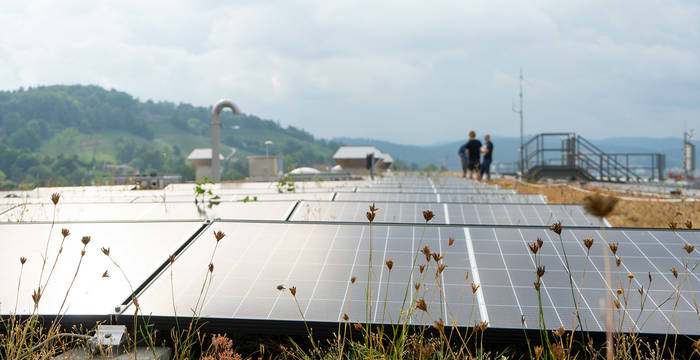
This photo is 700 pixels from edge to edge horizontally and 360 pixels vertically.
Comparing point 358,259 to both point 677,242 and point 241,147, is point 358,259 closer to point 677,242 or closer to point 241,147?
point 677,242

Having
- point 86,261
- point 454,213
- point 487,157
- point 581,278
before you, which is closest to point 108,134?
point 487,157

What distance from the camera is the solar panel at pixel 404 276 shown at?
9.64ft

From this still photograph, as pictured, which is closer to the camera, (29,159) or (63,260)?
(63,260)

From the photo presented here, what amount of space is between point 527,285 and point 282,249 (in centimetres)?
173

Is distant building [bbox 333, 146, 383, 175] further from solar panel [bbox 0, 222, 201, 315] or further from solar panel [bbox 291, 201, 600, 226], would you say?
solar panel [bbox 0, 222, 201, 315]

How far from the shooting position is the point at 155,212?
729 centimetres

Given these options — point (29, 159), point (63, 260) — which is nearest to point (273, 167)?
point (63, 260)

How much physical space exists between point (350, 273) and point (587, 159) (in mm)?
26383

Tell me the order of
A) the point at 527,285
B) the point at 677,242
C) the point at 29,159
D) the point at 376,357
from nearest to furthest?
the point at 376,357 < the point at 527,285 < the point at 677,242 < the point at 29,159

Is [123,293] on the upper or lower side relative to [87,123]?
lower

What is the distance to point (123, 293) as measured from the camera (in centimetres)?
333

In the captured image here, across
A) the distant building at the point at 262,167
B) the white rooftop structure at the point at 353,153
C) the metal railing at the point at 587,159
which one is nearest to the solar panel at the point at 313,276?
the metal railing at the point at 587,159

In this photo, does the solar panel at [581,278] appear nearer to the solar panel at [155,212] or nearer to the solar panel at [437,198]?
the solar panel at [155,212]

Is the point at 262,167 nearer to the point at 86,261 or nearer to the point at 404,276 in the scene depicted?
the point at 86,261
